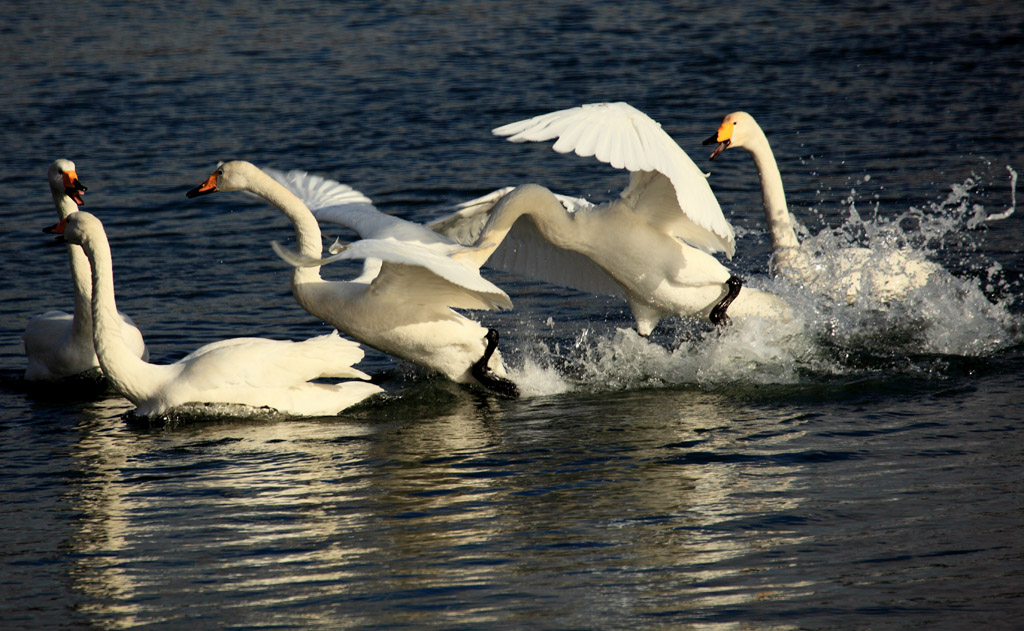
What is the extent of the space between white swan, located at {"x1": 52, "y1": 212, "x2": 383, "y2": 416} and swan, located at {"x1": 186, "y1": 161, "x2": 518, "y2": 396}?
0.25m

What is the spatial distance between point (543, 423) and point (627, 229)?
1.29 meters

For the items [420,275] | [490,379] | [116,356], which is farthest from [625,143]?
[116,356]

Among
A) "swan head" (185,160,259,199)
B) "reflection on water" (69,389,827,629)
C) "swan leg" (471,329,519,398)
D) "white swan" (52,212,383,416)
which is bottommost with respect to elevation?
"reflection on water" (69,389,827,629)

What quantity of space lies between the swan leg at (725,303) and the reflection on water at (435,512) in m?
0.76

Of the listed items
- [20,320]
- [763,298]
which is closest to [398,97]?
[20,320]

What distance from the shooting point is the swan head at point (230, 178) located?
23.9 ft

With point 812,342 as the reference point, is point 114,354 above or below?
above

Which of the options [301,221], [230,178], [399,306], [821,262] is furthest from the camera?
[821,262]

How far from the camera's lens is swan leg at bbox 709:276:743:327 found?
25.3 feet

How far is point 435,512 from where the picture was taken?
214 inches

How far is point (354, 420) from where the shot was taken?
7.06 metres

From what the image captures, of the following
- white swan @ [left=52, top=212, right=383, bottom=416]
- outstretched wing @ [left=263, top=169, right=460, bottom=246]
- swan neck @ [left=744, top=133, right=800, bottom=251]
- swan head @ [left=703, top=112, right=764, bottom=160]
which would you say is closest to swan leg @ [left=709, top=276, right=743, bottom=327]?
swan neck @ [left=744, top=133, right=800, bottom=251]

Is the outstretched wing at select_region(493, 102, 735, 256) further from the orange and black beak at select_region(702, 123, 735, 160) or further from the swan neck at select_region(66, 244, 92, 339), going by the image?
the swan neck at select_region(66, 244, 92, 339)

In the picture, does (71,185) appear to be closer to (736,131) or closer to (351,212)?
(351,212)
